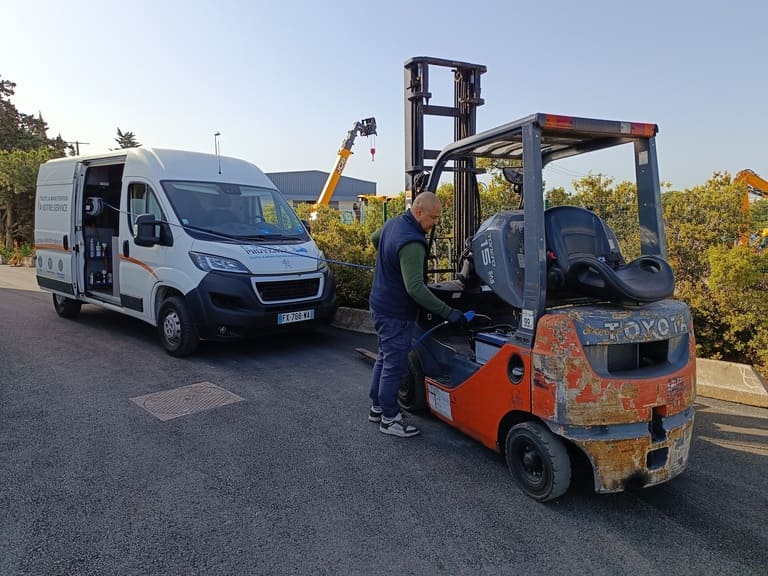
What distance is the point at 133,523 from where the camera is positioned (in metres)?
3.02

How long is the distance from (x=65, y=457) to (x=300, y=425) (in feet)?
5.64

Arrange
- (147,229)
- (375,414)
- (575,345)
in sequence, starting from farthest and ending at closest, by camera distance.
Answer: (147,229) < (375,414) < (575,345)

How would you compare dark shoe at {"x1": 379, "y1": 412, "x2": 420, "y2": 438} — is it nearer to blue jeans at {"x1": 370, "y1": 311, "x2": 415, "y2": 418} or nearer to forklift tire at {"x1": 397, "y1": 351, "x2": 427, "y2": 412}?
blue jeans at {"x1": 370, "y1": 311, "x2": 415, "y2": 418}

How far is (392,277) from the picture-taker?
4062 millimetres

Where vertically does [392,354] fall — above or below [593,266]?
below

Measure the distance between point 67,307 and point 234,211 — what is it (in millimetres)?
4106

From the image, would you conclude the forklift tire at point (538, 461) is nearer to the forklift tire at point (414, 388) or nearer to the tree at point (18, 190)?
the forklift tire at point (414, 388)

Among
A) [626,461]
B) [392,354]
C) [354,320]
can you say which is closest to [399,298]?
[392,354]

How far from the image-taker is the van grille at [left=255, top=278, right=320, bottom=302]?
6398 mm

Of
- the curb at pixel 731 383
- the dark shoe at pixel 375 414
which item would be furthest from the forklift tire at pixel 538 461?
the curb at pixel 731 383

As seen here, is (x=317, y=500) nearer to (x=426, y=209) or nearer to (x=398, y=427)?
(x=398, y=427)

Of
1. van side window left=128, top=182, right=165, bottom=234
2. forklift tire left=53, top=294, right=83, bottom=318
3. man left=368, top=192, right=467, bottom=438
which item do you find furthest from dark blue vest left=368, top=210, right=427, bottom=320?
forklift tire left=53, top=294, right=83, bottom=318

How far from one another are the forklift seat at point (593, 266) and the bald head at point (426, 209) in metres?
0.80

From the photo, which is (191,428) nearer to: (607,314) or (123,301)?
(607,314)
